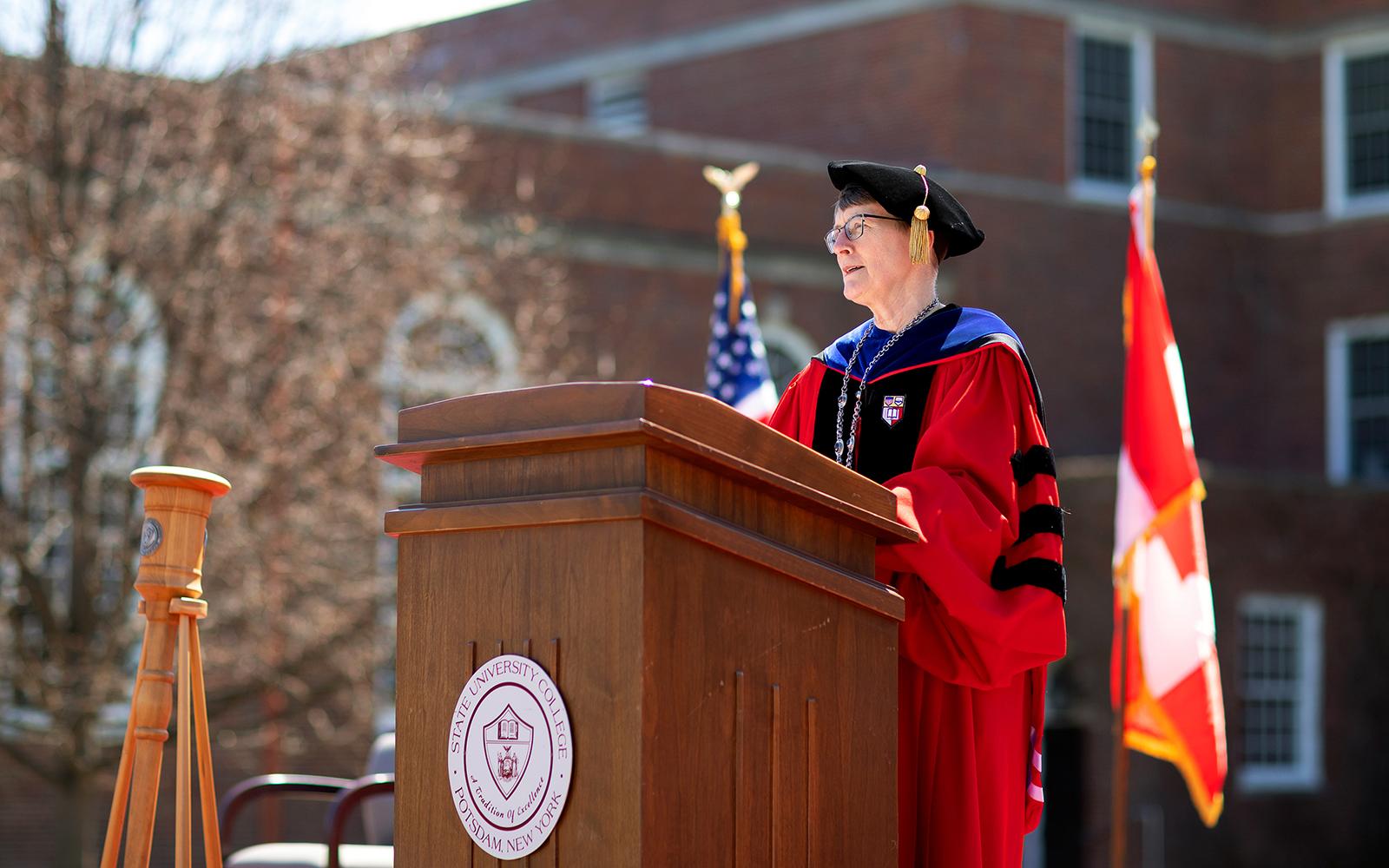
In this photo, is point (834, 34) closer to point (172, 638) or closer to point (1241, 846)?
point (1241, 846)

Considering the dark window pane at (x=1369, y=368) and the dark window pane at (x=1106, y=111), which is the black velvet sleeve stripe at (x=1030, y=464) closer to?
the dark window pane at (x=1106, y=111)

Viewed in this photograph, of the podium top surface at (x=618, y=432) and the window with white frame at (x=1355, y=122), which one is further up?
the window with white frame at (x=1355, y=122)

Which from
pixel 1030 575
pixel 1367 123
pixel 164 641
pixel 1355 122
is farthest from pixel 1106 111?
pixel 164 641

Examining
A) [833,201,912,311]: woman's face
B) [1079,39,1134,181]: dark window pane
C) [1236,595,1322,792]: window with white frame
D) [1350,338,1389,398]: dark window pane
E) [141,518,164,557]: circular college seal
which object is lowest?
[1236,595,1322,792]: window with white frame

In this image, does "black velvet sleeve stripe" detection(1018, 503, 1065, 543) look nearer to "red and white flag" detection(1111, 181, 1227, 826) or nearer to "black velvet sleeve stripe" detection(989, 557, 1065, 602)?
"black velvet sleeve stripe" detection(989, 557, 1065, 602)

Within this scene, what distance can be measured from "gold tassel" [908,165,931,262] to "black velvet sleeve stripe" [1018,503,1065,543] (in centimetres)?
57

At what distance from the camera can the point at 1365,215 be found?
24516 mm

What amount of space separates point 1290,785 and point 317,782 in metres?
17.9

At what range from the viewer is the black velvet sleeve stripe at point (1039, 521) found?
3516 mm

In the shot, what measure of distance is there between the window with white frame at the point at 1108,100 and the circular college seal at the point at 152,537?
21112 millimetres

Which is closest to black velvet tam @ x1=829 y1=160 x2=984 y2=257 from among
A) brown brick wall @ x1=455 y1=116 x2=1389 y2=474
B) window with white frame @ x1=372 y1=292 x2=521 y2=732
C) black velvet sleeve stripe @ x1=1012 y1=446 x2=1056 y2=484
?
black velvet sleeve stripe @ x1=1012 y1=446 x2=1056 y2=484

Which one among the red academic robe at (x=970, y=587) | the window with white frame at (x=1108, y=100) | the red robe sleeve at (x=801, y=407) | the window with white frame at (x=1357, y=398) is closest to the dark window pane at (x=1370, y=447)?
the window with white frame at (x=1357, y=398)

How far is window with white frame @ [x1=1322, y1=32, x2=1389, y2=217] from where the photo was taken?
81.5 ft

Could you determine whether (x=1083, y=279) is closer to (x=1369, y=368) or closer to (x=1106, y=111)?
(x=1106, y=111)
